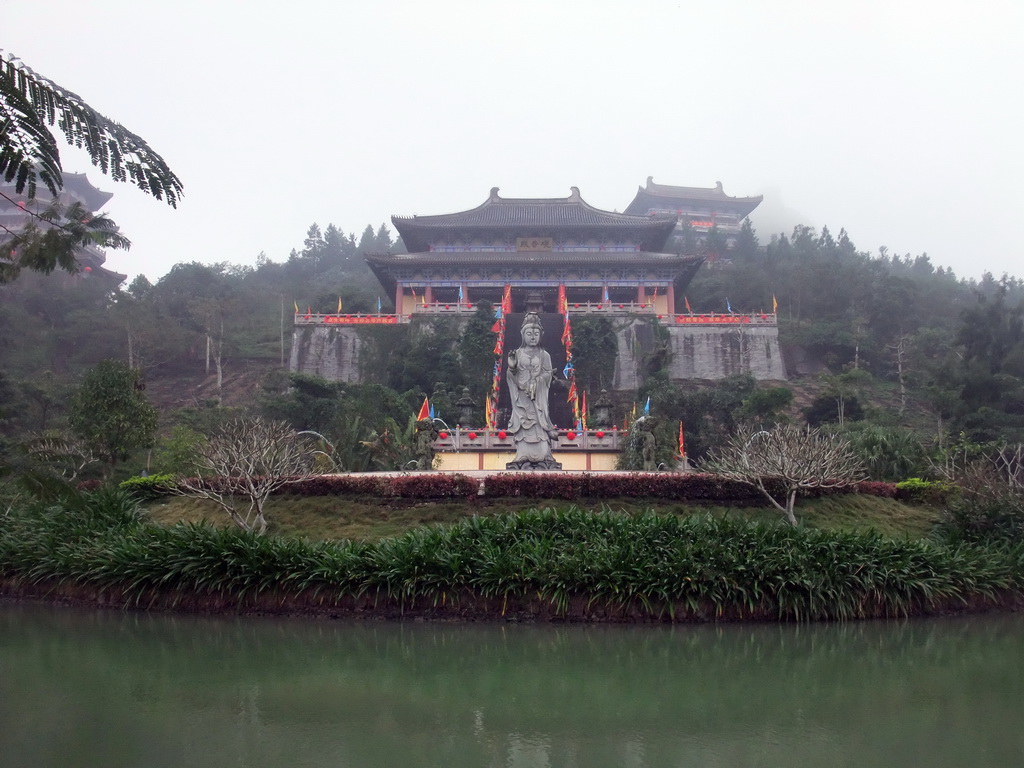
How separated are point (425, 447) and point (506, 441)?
518 centimetres

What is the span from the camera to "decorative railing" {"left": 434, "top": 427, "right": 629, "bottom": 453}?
26.8 m

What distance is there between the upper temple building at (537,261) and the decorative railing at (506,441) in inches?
701

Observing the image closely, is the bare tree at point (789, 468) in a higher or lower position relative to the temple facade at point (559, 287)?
lower

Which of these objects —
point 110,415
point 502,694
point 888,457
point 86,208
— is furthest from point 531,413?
point 86,208

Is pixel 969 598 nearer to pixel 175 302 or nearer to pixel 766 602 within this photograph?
pixel 766 602

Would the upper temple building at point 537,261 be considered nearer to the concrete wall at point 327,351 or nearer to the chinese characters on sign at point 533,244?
the chinese characters on sign at point 533,244

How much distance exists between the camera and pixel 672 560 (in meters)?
12.0

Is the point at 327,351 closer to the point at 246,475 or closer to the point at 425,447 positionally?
the point at 425,447

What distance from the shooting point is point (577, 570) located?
11836 millimetres

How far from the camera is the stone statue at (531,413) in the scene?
20609 mm

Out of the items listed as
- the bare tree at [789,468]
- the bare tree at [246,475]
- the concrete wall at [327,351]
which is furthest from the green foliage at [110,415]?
the concrete wall at [327,351]

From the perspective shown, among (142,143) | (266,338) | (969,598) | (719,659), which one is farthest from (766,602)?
(266,338)

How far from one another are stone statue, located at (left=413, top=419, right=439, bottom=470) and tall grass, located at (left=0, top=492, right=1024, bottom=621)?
8.93 meters

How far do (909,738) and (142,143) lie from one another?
690cm
